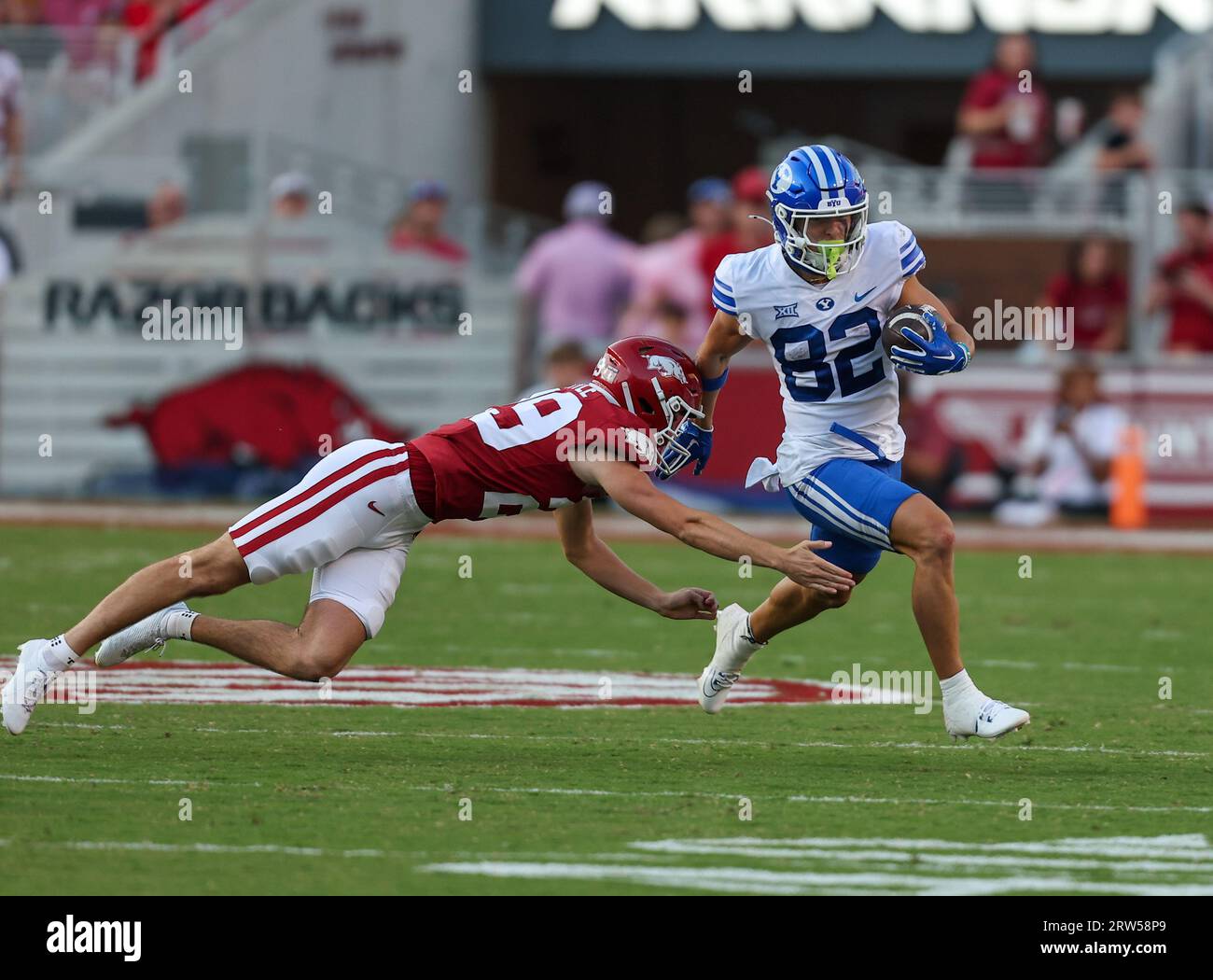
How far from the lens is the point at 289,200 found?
17609 mm

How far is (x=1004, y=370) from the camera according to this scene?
16.1 metres

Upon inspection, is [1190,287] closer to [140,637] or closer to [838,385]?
[838,385]

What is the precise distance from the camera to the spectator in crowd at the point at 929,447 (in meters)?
16.1

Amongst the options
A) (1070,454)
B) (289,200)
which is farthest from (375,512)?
(289,200)

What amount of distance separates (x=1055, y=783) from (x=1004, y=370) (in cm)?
968

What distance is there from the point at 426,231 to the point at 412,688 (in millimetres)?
9384

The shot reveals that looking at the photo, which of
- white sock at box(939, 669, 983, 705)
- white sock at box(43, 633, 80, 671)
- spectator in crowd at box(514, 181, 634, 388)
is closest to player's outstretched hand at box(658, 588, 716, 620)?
white sock at box(939, 669, 983, 705)

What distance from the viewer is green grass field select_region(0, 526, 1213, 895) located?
535cm

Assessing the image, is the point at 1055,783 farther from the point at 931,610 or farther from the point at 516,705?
the point at 516,705

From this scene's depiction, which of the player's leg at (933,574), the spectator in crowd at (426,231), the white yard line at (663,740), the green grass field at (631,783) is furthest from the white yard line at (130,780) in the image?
the spectator in crowd at (426,231)

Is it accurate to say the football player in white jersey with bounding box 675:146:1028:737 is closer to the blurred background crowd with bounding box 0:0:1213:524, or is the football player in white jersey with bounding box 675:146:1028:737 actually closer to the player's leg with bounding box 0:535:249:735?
the player's leg with bounding box 0:535:249:735

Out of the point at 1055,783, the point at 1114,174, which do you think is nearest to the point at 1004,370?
the point at 1114,174

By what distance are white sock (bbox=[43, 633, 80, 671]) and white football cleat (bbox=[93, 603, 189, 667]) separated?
0.16 metres

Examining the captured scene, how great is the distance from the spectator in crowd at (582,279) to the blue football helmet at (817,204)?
29.9 feet
